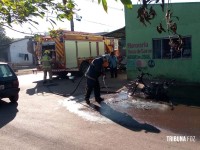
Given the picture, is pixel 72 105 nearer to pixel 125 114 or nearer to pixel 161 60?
pixel 125 114

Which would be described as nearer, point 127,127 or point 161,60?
point 127,127

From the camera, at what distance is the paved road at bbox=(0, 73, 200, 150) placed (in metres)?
6.48

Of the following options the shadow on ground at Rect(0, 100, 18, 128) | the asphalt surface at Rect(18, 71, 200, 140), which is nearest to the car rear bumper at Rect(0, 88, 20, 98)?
the shadow on ground at Rect(0, 100, 18, 128)

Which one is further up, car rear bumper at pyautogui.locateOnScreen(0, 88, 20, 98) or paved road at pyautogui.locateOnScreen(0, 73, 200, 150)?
car rear bumper at pyautogui.locateOnScreen(0, 88, 20, 98)

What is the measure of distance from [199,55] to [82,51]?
9.02 m

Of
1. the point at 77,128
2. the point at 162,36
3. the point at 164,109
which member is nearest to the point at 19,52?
the point at 162,36

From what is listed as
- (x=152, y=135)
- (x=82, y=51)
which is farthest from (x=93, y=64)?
(x=82, y=51)

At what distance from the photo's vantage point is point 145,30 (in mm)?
15820

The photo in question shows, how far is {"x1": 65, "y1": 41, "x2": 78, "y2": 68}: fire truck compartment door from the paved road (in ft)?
26.8

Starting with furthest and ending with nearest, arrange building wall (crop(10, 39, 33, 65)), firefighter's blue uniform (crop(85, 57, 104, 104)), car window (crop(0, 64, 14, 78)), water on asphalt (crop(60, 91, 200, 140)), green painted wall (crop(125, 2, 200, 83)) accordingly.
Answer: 1. building wall (crop(10, 39, 33, 65))
2. green painted wall (crop(125, 2, 200, 83))
3. car window (crop(0, 64, 14, 78))
4. firefighter's blue uniform (crop(85, 57, 104, 104))
5. water on asphalt (crop(60, 91, 200, 140))

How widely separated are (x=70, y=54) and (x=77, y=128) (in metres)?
12.5

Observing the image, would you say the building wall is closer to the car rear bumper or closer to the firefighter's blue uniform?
the car rear bumper

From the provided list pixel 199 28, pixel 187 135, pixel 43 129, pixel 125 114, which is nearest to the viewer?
pixel 187 135

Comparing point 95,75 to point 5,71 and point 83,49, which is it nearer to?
point 5,71
